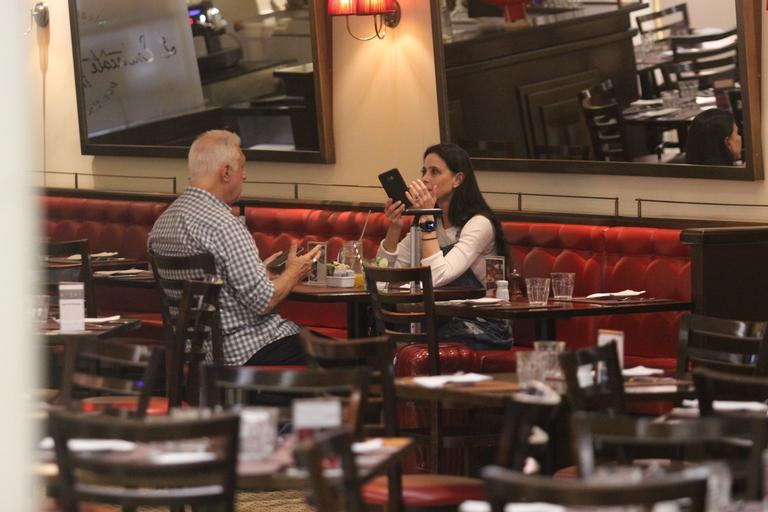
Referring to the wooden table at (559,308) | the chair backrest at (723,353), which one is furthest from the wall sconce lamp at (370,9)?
the chair backrest at (723,353)

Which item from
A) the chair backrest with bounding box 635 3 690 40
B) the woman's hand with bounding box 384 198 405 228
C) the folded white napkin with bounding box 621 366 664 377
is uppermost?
the chair backrest with bounding box 635 3 690 40

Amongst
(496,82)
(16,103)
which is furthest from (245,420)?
(496,82)

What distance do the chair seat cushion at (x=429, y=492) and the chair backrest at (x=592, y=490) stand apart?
55.5 inches

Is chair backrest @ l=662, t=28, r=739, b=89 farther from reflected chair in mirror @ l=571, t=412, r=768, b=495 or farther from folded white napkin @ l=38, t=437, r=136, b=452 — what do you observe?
folded white napkin @ l=38, t=437, r=136, b=452

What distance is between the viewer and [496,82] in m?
8.09

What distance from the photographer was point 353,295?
654 centimetres

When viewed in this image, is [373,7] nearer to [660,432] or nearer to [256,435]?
[256,435]

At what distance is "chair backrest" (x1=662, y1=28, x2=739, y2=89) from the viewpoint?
6926mm

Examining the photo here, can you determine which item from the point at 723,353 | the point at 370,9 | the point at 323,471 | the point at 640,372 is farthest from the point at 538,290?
the point at 323,471

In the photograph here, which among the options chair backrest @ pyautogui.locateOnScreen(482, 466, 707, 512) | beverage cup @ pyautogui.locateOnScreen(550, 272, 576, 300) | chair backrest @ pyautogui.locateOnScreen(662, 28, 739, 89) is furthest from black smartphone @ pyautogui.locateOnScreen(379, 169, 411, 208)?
chair backrest @ pyautogui.locateOnScreen(482, 466, 707, 512)

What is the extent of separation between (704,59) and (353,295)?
203 centimetres

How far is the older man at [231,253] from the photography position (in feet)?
20.4

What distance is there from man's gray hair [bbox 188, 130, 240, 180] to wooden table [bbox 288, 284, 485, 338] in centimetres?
67

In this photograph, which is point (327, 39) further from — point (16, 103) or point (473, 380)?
point (16, 103)
